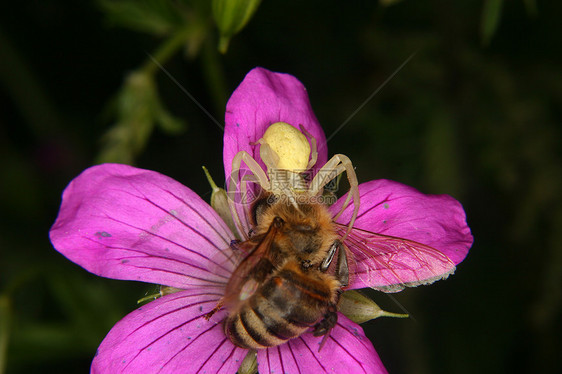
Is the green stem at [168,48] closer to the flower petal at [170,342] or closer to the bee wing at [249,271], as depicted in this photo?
the flower petal at [170,342]

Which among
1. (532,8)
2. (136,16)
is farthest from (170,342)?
(532,8)

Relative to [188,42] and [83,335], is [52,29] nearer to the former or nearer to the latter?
[188,42]

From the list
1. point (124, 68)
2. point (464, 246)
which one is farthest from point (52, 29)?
point (464, 246)

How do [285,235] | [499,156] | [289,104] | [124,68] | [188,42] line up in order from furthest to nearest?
1. [124,68]
2. [499,156]
3. [188,42]
4. [289,104]
5. [285,235]

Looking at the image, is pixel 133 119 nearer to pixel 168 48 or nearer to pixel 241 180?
pixel 168 48

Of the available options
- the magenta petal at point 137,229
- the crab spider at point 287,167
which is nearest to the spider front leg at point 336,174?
the crab spider at point 287,167
